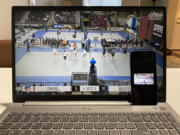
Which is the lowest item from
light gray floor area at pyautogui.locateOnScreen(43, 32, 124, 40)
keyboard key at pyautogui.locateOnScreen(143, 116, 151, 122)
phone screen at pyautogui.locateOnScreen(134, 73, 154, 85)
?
keyboard key at pyautogui.locateOnScreen(143, 116, 151, 122)

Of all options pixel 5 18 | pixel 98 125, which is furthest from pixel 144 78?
pixel 5 18

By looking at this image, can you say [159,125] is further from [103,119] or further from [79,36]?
[79,36]

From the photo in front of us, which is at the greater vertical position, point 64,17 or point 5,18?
point 5,18

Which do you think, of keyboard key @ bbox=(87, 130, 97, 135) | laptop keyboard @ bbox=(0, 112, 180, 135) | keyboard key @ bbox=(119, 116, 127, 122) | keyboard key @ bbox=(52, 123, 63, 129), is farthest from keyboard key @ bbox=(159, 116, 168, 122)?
keyboard key @ bbox=(52, 123, 63, 129)

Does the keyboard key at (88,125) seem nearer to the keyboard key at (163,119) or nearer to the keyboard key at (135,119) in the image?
the keyboard key at (135,119)

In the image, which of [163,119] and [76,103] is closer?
[163,119]

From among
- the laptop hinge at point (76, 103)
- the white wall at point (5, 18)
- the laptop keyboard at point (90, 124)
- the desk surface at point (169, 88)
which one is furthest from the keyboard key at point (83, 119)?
the white wall at point (5, 18)

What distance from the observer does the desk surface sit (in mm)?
773

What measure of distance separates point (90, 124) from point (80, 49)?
0.29 metres

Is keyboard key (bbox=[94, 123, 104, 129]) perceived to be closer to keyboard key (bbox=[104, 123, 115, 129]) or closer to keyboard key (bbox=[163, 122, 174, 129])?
keyboard key (bbox=[104, 123, 115, 129])

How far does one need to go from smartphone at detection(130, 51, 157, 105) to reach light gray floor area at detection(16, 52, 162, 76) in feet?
0.11

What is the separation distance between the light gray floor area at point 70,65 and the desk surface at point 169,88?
0.62 ft

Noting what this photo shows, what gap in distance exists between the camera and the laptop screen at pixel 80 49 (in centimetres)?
72

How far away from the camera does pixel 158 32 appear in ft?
2.40
